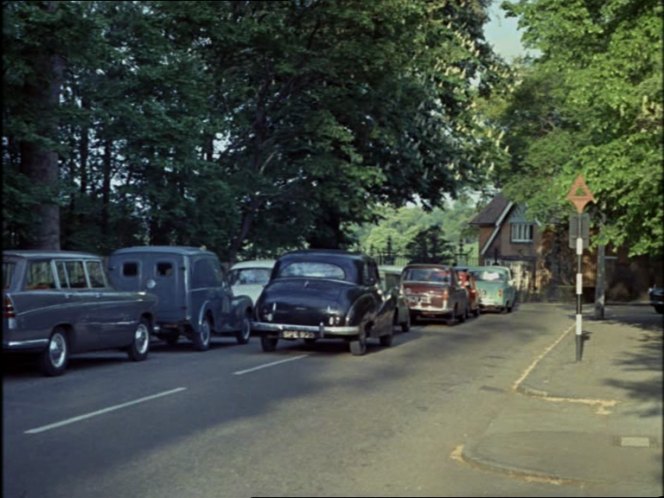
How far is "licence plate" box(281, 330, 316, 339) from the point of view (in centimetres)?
1938

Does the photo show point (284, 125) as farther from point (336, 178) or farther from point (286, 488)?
point (286, 488)

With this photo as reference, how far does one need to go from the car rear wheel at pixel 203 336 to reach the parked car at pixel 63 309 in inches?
100

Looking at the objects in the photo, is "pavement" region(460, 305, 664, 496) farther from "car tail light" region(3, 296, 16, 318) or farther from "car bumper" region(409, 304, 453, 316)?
"car bumper" region(409, 304, 453, 316)

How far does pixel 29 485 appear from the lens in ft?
26.0

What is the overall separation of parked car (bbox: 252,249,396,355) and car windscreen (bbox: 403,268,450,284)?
1158 centimetres

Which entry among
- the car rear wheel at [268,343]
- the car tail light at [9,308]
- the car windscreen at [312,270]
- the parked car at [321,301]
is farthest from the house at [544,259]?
the car tail light at [9,308]

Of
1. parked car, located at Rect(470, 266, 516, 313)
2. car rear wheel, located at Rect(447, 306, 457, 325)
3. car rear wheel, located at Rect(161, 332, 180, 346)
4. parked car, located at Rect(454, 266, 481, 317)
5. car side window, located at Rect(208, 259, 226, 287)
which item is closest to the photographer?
car rear wheel, located at Rect(161, 332, 180, 346)

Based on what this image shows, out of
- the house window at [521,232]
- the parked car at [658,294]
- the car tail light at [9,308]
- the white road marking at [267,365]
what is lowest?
the white road marking at [267,365]

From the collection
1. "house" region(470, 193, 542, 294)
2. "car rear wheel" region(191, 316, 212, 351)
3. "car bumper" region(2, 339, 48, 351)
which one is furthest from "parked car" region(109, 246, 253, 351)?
"house" region(470, 193, 542, 294)

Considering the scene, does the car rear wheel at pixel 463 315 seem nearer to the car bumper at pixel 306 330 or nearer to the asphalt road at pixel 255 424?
the asphalt road at pixel 255 424

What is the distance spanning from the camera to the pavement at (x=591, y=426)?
2.27 m

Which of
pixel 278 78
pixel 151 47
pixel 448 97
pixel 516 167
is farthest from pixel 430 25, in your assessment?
pixel 151 47

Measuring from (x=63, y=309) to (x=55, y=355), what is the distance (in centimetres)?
70

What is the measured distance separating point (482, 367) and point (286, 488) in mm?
11659
